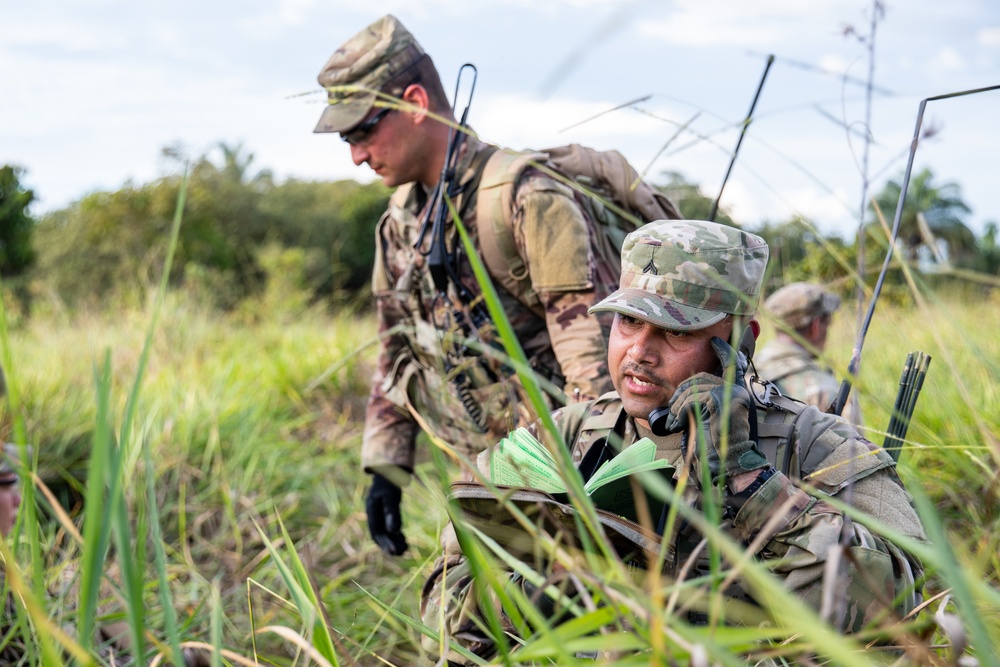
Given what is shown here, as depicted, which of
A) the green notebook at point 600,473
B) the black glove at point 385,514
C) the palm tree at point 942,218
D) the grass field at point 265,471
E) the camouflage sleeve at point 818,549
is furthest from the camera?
the palm tree at point 942,218

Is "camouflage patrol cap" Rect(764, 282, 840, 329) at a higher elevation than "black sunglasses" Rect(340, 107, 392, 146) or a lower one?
lower

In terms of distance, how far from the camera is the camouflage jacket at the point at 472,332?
2818 millimetres

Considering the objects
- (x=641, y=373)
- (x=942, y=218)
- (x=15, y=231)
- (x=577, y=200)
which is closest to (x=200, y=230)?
(x=15, y=231)

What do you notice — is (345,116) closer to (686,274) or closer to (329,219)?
(686,274)

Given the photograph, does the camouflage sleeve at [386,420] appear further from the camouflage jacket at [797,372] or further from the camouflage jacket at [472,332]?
the camouflage jacket at [797,372]

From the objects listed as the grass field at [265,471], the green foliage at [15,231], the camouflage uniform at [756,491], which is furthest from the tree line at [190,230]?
the camouflage uniform at [756,491]

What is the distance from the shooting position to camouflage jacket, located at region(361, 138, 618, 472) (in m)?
2.82

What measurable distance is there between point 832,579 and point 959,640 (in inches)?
5.9

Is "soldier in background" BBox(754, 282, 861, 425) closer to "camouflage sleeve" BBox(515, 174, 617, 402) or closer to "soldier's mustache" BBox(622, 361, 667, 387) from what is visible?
"camouflage sleeve" BBox(515, 174, 617, 402)

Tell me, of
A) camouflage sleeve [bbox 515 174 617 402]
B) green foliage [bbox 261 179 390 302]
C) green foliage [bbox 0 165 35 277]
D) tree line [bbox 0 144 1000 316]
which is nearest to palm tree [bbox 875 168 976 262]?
tree line [bbox 0 144 1000 316]

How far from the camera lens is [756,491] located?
1688mm

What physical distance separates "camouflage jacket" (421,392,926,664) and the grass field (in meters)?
0.14

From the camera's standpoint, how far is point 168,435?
479 cm

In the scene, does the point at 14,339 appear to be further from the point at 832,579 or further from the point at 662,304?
the point at 832,579
